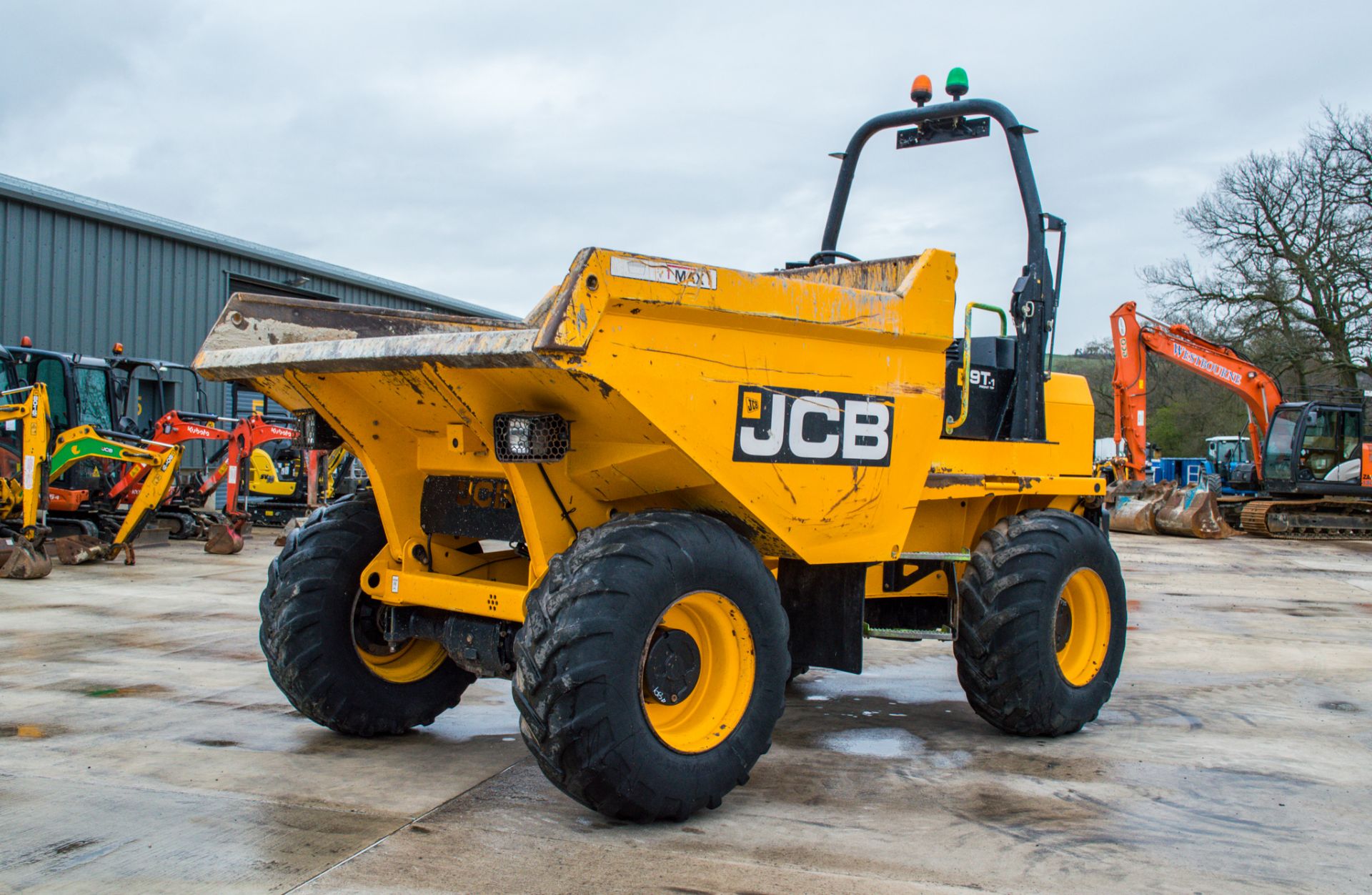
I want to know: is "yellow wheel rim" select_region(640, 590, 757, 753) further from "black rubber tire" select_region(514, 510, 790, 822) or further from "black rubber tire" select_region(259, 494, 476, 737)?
"black rubber tire" select_region(259, 494, 476, 737)

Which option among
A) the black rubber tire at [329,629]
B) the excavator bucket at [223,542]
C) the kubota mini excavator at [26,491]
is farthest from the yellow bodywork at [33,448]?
the black rubber tire at [329,629]

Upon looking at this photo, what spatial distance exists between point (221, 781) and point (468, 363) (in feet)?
5.98

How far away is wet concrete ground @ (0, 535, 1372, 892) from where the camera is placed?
327 cm

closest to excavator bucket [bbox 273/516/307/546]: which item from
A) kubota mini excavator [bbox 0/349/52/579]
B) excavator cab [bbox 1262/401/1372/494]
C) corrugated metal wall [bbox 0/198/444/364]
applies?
kubota mini excavator [bbox 0/349/52/579]

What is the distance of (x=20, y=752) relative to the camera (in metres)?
4.40

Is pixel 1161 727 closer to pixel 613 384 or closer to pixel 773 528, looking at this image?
pixel 773 528

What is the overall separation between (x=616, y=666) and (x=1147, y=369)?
19.8 meters

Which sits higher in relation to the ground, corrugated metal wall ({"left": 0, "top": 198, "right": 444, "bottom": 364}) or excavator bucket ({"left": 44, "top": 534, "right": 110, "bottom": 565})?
corrugated metal wall ({"left": 0, "top": 198, "right": 444, "bottom": 364})

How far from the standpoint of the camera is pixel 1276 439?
21469mm

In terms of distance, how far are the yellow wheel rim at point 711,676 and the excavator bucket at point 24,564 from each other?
860cm

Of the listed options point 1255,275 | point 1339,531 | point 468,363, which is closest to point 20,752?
point 468,363

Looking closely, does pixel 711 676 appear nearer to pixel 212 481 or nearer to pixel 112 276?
pixel 212 481

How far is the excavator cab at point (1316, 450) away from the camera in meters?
21.0

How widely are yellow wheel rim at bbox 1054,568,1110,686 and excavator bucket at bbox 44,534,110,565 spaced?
389 inches
